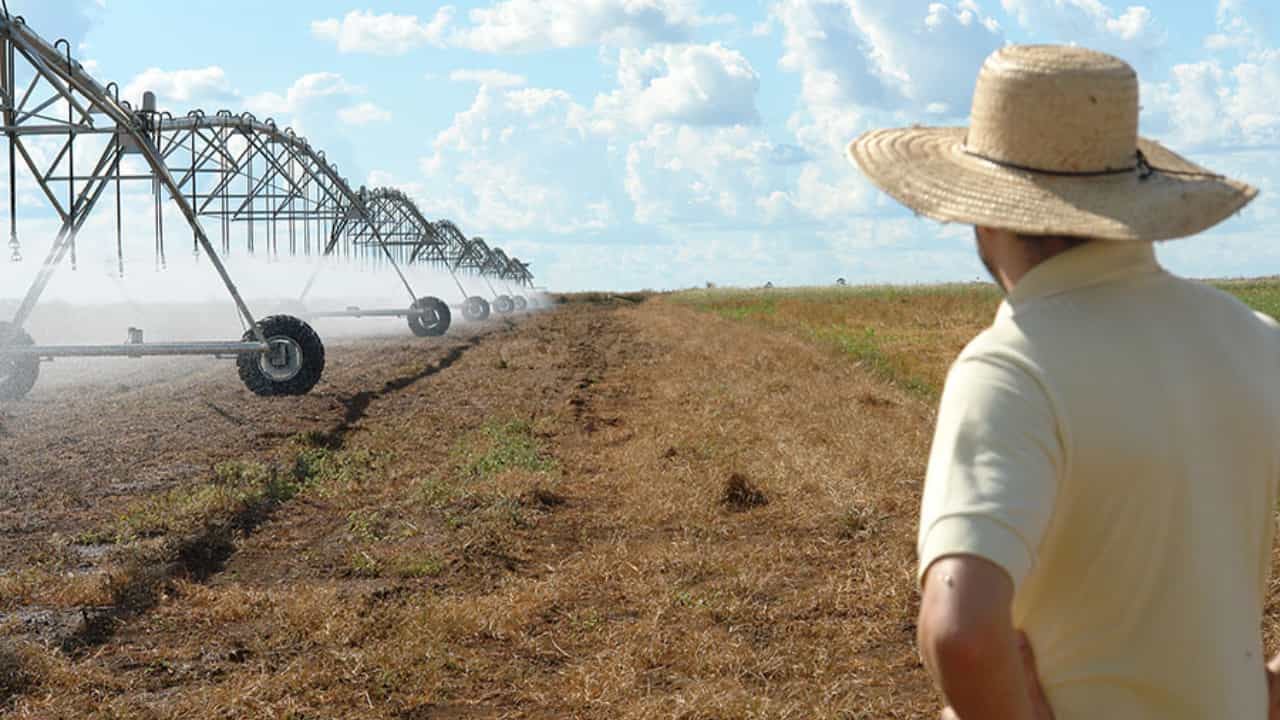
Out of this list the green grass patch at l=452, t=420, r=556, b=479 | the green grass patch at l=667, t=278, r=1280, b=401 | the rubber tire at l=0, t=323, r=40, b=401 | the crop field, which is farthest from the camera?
the green grass patch at l=667, t=278, r=1280, b=401

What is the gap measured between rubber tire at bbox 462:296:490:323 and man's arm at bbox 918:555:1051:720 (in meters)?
43.8

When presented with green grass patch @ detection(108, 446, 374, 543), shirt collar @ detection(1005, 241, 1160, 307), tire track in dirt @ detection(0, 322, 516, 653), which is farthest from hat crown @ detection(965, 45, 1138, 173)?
green grass patch @ detection(108, 446, 374, 543)

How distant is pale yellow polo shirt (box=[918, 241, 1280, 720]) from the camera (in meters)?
1.49

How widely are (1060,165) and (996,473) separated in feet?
1.41

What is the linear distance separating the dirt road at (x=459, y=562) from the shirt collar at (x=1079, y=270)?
3.33 m

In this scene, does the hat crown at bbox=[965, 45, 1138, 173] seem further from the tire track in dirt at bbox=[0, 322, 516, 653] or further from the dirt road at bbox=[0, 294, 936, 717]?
the tire track in dirt at bbox=[0, 322, 516, 653]

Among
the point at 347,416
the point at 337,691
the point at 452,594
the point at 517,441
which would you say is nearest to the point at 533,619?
the point at 452,594

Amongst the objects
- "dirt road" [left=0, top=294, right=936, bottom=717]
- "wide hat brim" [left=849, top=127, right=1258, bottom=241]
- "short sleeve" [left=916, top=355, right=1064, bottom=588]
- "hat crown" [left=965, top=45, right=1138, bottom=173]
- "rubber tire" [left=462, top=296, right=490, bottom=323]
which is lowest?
"dirt road" [left=0, top=294, right=936, bottom=717]

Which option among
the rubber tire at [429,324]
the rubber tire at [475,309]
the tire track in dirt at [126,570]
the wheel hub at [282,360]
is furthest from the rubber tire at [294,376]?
the rubber tire at [475,309]

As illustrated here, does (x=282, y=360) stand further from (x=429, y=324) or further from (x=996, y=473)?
(x=429, y=324)

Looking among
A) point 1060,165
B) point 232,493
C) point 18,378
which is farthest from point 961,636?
point 18,378

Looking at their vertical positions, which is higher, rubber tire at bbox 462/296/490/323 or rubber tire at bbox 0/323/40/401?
rubber tire at bbox 462/296/490/323

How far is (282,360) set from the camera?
14844mm

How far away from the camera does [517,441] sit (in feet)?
37.5
